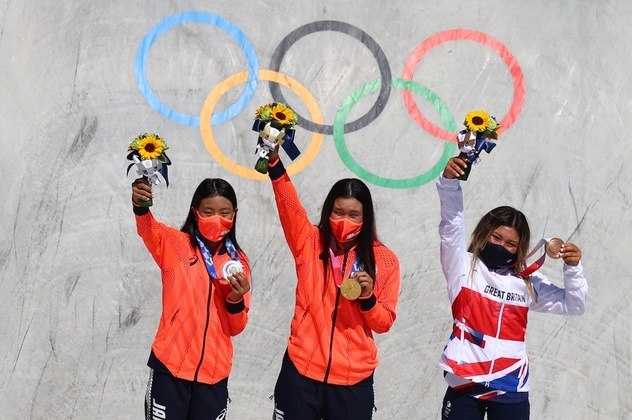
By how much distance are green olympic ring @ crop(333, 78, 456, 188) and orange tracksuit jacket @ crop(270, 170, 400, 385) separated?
1314 millimetres

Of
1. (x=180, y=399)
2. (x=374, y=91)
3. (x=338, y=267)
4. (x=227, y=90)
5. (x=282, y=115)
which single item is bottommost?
(x=180, y=399)

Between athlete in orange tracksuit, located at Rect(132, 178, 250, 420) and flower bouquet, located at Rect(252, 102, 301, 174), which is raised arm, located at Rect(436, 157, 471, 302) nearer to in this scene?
flower bouquet, located at Rect(252, 102, 301, 174)

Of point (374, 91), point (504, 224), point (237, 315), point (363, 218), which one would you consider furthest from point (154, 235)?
point (374, 91)

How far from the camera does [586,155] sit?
5.21m

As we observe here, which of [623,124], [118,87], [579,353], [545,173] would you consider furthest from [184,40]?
[579,353]

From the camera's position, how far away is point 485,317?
389 centimetres

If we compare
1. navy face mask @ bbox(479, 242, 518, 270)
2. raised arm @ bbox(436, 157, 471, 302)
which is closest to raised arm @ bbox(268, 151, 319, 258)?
raised arm @ bbox(436, 157, 471, 302)

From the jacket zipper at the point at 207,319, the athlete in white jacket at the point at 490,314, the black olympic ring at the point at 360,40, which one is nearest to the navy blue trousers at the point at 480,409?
the athlete in white jacket at the point at 490,314

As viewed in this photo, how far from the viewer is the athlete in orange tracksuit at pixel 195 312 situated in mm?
3740

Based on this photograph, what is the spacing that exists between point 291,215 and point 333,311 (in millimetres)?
464

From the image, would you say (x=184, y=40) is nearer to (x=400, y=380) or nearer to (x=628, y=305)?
(x=400, y=380)

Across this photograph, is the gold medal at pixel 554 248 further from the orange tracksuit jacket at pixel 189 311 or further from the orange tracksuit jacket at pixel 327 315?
the orange tracksuit jacket at pixel 189 311

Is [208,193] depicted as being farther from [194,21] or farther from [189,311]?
[194,21]

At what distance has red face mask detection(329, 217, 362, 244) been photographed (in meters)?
3.75
